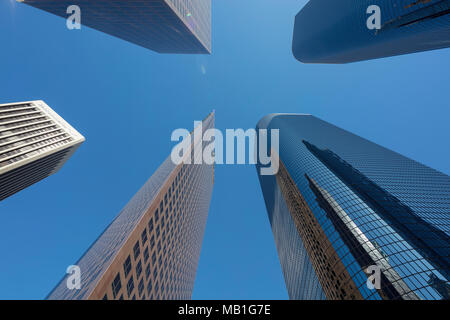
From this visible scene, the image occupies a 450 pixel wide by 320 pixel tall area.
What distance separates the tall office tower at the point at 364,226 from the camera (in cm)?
3659

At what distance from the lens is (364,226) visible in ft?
154

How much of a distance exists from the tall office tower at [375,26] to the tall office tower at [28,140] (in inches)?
5046

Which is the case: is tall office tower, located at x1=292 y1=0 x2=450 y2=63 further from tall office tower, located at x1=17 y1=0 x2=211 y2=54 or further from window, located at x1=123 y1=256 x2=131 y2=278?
window, located at x1=123 y1=256 x2=131 y2=278

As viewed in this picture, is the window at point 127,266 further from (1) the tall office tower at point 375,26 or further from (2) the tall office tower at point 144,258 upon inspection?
(1) the tall office tower at point 375,26

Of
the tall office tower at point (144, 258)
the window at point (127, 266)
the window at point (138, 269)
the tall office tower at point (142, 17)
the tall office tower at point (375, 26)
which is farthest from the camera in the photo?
the tall office tower at point (142, 17)

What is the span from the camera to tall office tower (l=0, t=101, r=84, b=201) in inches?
2307

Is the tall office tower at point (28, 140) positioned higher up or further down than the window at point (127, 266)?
higher up

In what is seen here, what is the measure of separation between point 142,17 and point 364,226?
10072cm

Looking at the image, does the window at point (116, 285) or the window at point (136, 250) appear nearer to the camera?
the window at point (116, 285)

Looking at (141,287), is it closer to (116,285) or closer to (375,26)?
(116,285)

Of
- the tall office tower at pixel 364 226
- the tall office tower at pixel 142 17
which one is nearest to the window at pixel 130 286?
the tall office tower at pixel 364 226

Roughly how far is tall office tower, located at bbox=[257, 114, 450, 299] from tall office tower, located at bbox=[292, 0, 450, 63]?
53.8 metres

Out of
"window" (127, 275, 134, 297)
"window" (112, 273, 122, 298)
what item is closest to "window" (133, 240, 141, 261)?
"window" (127, 275, 134, 297)
